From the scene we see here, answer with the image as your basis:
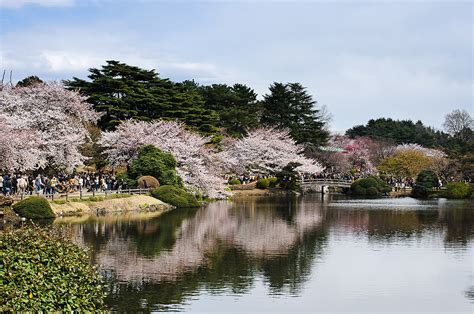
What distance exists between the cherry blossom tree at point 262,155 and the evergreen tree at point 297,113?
21.9 ft

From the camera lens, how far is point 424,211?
163ft

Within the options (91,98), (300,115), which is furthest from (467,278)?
(300,115)

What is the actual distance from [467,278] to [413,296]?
3.70m

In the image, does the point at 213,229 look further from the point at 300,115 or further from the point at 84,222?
the point at 300,115

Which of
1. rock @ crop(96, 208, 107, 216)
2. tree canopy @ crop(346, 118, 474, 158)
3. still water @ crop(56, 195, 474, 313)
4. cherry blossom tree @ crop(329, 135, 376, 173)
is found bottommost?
still water @ crop(56, 195, 474, 313)

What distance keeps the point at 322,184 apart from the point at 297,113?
12.4 m

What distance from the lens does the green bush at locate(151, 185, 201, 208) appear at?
4762cm

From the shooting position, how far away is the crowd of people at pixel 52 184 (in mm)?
39500

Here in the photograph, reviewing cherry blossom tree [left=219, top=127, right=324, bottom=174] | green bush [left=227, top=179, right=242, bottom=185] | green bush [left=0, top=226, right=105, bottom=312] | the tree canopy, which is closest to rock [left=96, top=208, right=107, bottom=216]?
green bush [left=0, top=226, right=105, bottom=312]

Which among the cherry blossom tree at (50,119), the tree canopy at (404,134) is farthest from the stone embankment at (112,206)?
the tree canopy at (404,134)

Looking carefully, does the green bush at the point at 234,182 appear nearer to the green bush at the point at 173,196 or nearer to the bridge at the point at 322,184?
the bridge at the point at 322,184

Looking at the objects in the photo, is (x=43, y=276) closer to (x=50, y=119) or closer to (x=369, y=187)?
(x=50, y=119)

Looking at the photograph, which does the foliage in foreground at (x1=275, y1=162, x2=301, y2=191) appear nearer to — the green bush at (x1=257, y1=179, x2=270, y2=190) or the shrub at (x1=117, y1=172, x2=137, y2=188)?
the green bush at (x1=257, y1=179, x2=270, y2=190)

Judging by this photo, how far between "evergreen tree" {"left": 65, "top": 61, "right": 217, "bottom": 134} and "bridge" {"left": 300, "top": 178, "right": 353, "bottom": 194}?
547 inches
